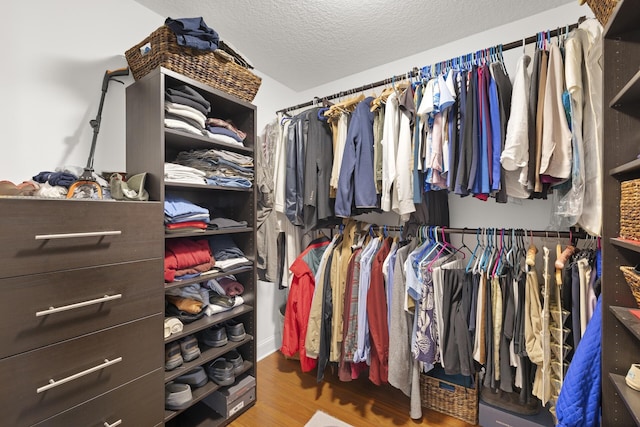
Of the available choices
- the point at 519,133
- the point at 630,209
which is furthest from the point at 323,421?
the point at 519,133

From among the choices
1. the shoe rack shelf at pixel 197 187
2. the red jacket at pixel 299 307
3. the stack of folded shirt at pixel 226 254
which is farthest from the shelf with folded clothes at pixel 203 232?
the red jacket at pixel 299 307

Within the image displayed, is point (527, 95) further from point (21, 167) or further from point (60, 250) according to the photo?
point (21, 167)

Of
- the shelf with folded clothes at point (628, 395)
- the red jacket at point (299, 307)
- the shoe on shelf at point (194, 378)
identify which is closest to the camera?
the shelf with folded clothes at point (628, 395)

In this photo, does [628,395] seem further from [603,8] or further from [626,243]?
[603,8]

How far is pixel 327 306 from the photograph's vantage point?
1.86 metres

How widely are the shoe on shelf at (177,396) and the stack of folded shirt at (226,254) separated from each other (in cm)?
63

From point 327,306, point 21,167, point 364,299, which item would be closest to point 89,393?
point 21,167

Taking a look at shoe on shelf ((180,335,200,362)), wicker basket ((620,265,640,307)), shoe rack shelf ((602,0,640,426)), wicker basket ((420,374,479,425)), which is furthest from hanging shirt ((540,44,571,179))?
shoe on shelf ((180,335,200,362))

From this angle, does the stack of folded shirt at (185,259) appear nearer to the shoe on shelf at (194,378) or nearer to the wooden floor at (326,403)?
the shoe on shelf at (194,378)

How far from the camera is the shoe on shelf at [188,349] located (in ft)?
4.84

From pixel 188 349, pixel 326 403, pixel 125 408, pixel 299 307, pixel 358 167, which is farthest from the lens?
pixel 299 307

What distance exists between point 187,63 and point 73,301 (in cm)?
116

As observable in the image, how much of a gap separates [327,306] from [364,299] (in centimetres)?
28

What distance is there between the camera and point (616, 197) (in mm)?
1015
